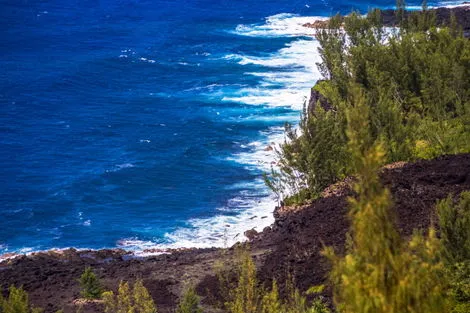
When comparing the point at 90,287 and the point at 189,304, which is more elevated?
the point at 189,304

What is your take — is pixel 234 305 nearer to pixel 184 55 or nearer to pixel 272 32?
pixel 184 55

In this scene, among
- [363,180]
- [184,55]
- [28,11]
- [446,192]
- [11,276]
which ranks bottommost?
[11,276]

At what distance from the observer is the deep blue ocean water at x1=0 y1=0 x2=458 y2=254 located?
39531mm

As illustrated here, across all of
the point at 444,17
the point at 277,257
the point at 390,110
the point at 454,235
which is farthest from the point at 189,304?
the point at 444,17

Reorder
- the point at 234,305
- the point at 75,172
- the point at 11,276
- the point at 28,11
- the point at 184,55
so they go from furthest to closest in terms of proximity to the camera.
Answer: the point at 28,11
the point at 184,55
the point at 75,172
the point at 11,276
the point at 234,305

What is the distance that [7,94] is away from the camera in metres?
61.0

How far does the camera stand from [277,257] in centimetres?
2578

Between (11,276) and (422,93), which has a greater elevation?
(422,93)

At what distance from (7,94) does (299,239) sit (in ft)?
133

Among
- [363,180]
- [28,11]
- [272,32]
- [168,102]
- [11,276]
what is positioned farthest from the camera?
[28,11]

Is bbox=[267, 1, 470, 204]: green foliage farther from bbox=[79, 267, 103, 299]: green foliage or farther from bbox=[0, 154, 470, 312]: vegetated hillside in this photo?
bbox=[79, 267, 103, 299]: green foliage

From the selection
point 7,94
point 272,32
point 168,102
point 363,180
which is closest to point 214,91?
point 168,102

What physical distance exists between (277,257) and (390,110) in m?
9.50

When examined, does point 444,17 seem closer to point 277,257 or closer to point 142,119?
point 142,119
